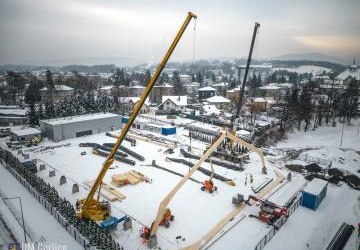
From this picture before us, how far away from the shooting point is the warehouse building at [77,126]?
36.6 metres

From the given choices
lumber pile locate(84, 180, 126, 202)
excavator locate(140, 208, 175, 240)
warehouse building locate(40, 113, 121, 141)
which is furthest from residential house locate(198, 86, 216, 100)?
excavator locate(140, 208, 175, 240)

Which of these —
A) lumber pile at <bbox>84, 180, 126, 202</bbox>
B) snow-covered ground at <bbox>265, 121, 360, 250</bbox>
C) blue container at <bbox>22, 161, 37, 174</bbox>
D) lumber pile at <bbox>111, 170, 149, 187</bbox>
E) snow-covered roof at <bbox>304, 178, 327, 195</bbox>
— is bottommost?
snow-covered ground at <bbox>265, 121, 360, 250</bbox>

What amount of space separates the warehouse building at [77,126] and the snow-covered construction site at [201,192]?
1.01 meters

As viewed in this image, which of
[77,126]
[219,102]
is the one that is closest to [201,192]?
[77,126]

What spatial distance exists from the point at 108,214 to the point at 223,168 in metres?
13.9

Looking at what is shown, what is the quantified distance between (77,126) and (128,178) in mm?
19459

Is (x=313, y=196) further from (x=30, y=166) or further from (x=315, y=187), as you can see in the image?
(x=30, y=166)

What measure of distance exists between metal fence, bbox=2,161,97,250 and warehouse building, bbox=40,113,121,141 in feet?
43.5

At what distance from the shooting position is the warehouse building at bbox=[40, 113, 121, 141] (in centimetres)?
3662

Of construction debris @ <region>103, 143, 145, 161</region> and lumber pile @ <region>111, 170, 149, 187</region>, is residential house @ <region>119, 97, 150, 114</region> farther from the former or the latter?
lumber pile @ <region>111, 170, 149, 187</region>

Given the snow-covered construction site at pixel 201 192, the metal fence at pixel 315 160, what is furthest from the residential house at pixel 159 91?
the metal fence at pixel 315 160

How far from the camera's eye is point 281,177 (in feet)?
79.6

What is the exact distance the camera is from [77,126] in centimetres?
3831

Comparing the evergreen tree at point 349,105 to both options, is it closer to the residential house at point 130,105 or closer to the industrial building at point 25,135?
the residential house at point 130,105
